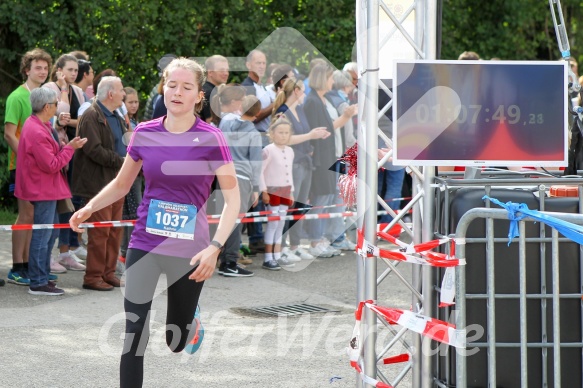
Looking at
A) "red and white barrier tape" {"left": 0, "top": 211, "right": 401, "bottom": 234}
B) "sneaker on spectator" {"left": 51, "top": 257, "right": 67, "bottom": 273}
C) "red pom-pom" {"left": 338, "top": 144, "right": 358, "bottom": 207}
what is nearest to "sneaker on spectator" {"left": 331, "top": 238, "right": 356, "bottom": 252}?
"red and white barrier tape" {"left": 0, "top": 211, "right": 401, "bottom": 234}

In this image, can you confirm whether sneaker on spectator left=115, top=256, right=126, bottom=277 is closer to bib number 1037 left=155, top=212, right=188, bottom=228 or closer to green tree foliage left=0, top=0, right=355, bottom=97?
bib number 1037 left=155, top=212, right=188, bottom=228

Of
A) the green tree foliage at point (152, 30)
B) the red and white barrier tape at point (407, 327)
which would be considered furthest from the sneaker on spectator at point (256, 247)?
the red and white barrier tape at point (407, 327)

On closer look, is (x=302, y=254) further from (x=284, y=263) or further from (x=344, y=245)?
(x=344, y=245)

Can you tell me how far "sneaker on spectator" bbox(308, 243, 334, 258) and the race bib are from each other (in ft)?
20.5

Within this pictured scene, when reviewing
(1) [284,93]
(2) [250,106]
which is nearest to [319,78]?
(1) [284,93]

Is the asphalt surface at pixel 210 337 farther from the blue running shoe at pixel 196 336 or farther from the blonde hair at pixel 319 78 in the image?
the blonde hair at pixel 319 78

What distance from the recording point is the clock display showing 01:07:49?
523cm

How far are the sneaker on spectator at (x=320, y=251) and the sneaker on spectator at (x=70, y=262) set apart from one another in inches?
112

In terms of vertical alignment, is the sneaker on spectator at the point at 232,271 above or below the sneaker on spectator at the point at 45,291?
above

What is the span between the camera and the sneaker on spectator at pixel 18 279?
943 centimetres

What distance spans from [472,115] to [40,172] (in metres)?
5.03

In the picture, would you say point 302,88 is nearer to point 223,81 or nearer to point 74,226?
point 223,81

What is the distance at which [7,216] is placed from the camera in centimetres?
1379

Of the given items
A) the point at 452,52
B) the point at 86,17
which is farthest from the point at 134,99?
the point at 452,52
